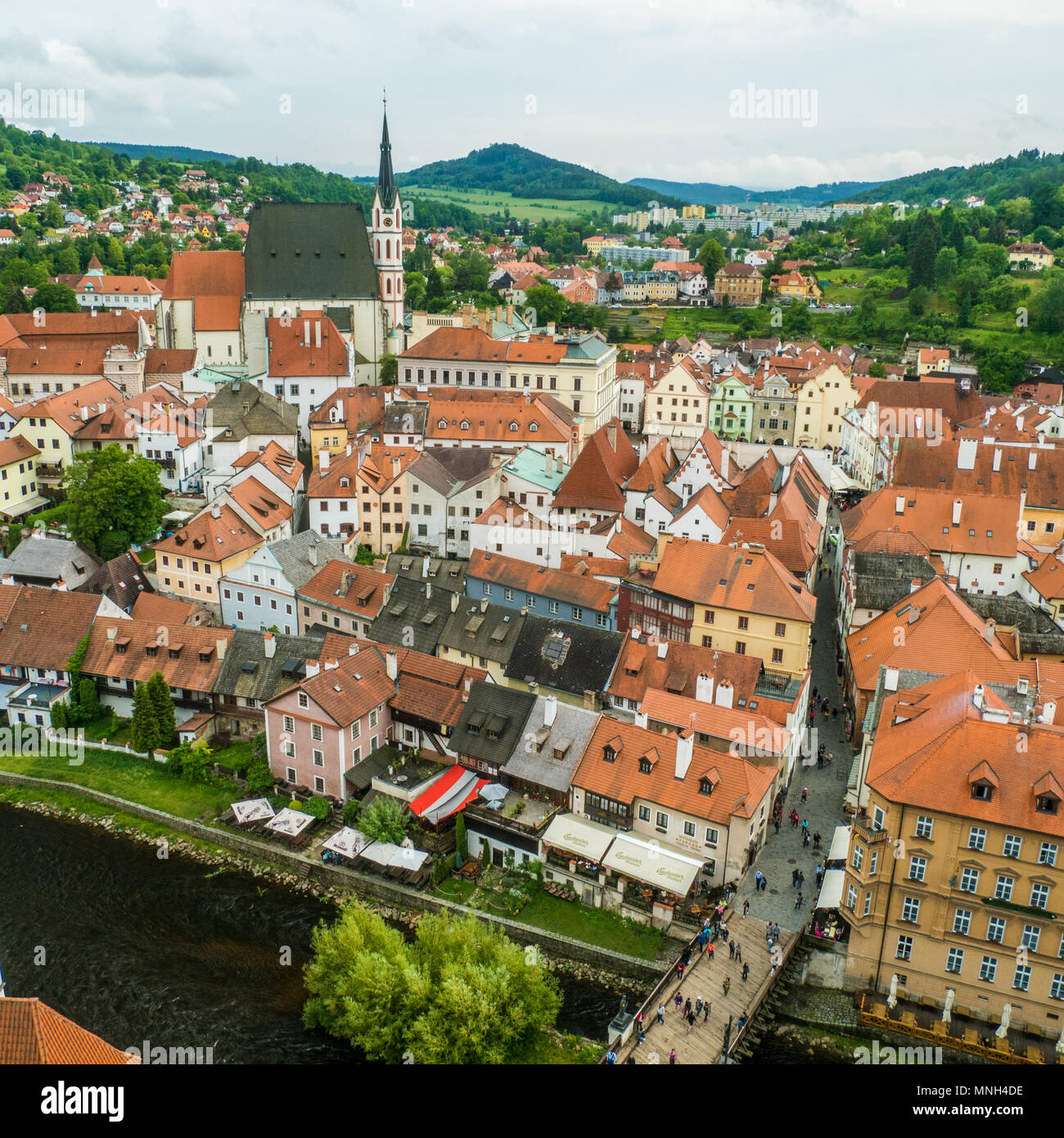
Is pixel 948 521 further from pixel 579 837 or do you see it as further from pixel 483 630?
pixel 579 837

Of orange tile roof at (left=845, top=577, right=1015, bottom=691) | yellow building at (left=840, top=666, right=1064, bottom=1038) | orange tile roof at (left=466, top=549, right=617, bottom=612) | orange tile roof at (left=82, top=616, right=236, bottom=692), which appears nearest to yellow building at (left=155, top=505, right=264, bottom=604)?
orange tile roof at (left=82, top=616, right=236, bottom=692)

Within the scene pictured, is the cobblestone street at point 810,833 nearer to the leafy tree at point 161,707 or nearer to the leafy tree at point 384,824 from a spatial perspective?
the leafy tree at point 384,824

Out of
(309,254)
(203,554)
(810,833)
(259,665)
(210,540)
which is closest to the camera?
(810,833)

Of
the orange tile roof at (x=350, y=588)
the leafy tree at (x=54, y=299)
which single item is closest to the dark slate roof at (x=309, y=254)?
the leafy tree at (x=54, y=299)

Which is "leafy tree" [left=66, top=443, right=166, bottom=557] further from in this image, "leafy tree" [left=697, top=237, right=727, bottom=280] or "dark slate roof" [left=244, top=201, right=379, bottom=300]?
"leafy tree" [left=697, top=237, right=727, bottom=280]

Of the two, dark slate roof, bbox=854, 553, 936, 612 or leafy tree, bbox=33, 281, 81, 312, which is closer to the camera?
dark slate roof, bbox=854, 553, 936, 612

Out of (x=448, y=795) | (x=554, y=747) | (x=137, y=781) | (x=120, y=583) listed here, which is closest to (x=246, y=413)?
(x=120, y=583)

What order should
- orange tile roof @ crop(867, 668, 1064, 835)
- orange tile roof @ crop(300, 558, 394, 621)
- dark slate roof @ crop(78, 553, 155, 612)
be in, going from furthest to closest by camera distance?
1. dark slate roof @ crop(78, 553, 155, 612)
2. orange tile roof @ crop(300, 558, 394, 621)
3. orange tile roof @ crop(867, 668, 1064, 835)
